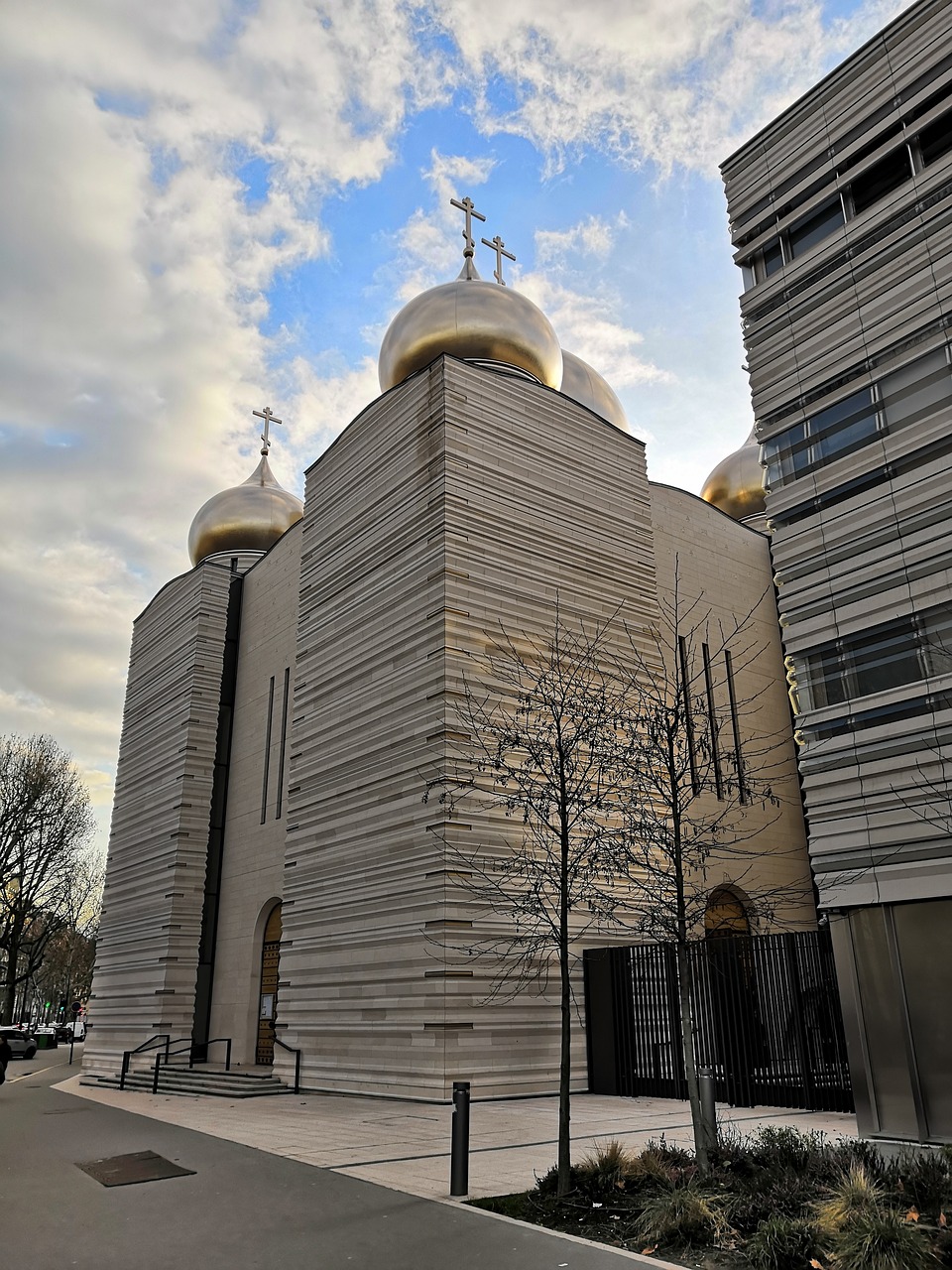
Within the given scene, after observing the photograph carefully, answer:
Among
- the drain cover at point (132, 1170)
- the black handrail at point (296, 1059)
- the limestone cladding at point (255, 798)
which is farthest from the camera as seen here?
the limestone cladding at point (255, 798)

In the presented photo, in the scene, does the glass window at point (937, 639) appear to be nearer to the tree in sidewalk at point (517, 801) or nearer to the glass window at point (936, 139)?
the tree in sidewalk at point (517, 801)

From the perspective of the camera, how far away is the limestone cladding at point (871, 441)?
938 cm

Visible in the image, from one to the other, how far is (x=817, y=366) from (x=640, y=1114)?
958cm

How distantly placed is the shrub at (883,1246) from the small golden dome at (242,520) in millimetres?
26533

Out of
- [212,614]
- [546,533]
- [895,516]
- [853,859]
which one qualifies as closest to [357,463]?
[546,533]

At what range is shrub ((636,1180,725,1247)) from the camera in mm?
5828

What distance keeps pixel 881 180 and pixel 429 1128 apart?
40.7 ft

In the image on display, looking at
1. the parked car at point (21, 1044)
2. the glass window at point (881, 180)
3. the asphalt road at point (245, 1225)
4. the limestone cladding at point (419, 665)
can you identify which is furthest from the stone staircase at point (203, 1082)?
the glass window at point (881, 180)

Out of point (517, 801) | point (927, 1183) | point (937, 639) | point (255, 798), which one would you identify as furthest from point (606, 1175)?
point (255, 798)

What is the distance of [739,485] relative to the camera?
29.7 meters

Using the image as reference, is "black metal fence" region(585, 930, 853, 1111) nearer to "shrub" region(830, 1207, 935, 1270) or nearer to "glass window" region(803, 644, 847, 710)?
"glass window" region(803, 644, 847, 710)

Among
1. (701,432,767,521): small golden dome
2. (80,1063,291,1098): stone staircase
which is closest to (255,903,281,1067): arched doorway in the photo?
(80,1063,291,1098): stone staircase

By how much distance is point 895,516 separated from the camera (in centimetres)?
1011

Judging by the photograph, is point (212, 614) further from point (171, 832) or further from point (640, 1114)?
point (640, 1114)
